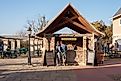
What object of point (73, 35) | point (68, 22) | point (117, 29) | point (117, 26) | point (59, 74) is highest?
point (117, 26)

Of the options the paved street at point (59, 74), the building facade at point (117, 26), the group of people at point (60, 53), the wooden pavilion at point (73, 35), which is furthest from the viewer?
the building facade at point (117, 26)

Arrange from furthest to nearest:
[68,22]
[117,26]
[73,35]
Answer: [117,26]
[68,22]
[73,35]

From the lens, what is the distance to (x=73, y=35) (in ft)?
87.0

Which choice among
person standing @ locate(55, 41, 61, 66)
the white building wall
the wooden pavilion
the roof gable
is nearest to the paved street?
person standing @ locate(55, 41, 61, 66)

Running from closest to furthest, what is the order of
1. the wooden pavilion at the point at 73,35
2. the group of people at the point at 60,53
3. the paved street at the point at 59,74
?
the paved street at the point at 59,74, the group of people at the point at 60,53, the wooden pavilion at the point at 73,35

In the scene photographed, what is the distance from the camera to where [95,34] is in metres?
26.5

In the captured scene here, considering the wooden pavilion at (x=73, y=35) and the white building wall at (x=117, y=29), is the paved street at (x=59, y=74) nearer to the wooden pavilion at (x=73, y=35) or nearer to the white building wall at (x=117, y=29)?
the wooden pavilion at (x=73, y=35)

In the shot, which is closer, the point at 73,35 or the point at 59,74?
the point at 59,74

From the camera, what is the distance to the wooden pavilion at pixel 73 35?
26.3 meters

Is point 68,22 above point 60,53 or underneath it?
above

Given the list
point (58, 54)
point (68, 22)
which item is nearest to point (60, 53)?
point (58, 54)

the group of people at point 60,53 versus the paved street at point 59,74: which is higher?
the group of people at point 60,53

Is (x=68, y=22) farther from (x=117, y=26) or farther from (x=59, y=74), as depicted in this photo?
(x=117, y=26)

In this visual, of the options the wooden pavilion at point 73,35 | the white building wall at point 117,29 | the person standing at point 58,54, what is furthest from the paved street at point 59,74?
the white building wall at point 117,29
